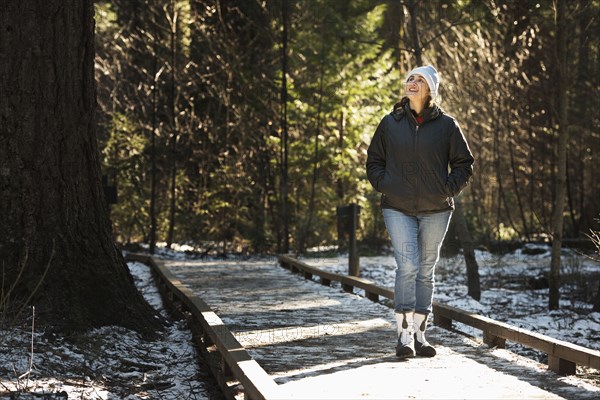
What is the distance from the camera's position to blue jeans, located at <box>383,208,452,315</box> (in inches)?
263

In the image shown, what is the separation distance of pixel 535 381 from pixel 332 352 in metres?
1.74

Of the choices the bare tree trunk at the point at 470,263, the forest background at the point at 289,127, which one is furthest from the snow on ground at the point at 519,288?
the forest background at the point at 289,127

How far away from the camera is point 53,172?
7.82 meters

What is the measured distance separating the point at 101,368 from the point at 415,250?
2.54m

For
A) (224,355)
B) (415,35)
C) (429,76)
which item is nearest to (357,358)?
(224,355)

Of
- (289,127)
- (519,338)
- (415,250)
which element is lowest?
(519,338)

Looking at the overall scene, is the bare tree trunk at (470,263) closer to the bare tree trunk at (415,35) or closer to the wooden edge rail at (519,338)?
the bare tree trunk at (415,35)

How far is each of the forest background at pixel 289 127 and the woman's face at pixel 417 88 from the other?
13.8 m

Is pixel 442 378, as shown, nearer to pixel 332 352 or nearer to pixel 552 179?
pixel 332 352

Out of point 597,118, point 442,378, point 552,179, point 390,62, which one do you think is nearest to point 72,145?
point 442,378

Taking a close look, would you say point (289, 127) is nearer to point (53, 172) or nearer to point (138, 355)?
point (53, 172)

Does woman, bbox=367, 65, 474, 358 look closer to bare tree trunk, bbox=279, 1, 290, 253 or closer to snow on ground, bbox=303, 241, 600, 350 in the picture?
snow on ground, bbox=303, 241, 600, 350

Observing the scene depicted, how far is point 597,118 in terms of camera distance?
18328mm

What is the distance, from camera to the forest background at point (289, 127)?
2102cm
